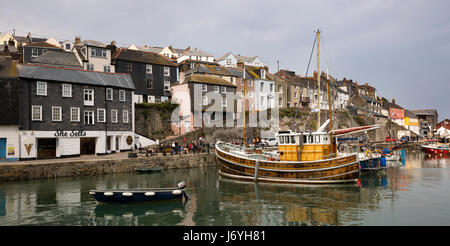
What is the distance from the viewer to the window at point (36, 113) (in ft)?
109

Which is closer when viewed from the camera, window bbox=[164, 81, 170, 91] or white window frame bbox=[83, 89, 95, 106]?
white window frame bbox=[83, 89, 95, 106]

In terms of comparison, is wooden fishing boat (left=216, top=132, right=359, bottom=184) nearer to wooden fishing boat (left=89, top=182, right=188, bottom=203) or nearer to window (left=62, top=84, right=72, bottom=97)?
wooden fishing boat (left=89, top=182, right=188, bottom=203)

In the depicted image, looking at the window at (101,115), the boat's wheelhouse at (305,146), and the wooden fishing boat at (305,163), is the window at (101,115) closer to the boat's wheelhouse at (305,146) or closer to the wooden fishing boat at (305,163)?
the wooden fishing boat at (305,163)

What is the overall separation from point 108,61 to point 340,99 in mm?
67028

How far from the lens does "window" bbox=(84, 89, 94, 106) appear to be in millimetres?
37341

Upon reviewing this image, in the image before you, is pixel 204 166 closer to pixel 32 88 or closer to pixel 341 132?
pixel 341 132

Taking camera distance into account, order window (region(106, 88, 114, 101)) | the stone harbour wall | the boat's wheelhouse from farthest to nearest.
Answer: window (region(106, 88, 114, 101)) → the stone harbour wall → the boat's wheelhouse

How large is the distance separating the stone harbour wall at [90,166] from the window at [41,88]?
7.55 metres

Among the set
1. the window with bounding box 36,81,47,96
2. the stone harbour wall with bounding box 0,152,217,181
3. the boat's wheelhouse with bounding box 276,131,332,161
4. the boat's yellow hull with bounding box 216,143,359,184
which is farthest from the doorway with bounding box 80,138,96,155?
the boat's wheelhouse with bounding box 276,131,332,161

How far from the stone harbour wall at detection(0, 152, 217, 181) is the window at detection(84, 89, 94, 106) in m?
7.87

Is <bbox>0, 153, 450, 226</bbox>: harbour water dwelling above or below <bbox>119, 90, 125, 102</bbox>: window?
below

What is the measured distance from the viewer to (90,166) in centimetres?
3203

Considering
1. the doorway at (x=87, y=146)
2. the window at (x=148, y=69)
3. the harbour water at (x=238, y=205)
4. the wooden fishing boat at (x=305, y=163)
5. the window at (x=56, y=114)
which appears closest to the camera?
the harbour water at (x=238, y=205)

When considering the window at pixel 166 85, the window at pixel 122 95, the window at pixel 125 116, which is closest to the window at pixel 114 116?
the window at pixel 125 116
